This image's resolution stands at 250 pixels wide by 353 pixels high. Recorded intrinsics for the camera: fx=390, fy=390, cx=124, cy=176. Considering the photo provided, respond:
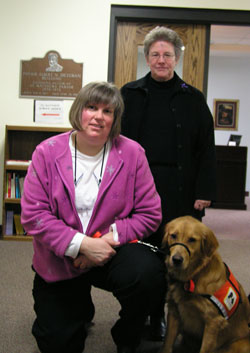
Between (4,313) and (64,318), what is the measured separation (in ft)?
2.23

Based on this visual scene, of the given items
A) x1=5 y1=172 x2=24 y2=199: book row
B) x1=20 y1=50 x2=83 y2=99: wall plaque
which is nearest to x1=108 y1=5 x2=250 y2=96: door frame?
x1=20 y1=50 x2=83 y2=99: wall plaque

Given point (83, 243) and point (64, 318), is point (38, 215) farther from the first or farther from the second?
point (64, 318)

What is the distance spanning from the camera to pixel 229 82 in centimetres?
817

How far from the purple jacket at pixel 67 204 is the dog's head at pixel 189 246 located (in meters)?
0.11

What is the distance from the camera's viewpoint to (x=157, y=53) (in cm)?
192

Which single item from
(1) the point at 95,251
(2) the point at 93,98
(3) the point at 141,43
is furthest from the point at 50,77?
(1) the point at 95,251

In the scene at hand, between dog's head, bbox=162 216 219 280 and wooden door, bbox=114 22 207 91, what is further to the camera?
wooden door, bbox=114 22 207 91

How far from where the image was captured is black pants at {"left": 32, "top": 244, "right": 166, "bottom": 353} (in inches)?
56.4

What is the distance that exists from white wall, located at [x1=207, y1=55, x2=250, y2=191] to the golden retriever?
6.99 meters

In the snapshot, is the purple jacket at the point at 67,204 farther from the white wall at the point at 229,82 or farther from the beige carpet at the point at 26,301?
the white wall at the point at 229,82

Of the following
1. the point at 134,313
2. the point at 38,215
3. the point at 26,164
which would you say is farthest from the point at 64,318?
the point at 26,164

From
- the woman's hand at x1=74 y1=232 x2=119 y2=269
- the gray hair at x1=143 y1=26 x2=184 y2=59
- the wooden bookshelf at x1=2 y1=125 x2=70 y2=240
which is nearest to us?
the woman's hand at x1=74 y1=232 x2=119 y2=269

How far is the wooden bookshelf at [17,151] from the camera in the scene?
362 cm

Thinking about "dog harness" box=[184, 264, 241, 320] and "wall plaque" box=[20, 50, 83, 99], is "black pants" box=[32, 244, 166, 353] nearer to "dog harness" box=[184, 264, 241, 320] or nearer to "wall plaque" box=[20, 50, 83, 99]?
"dog harness" box=[184, 264, 241, 320]
